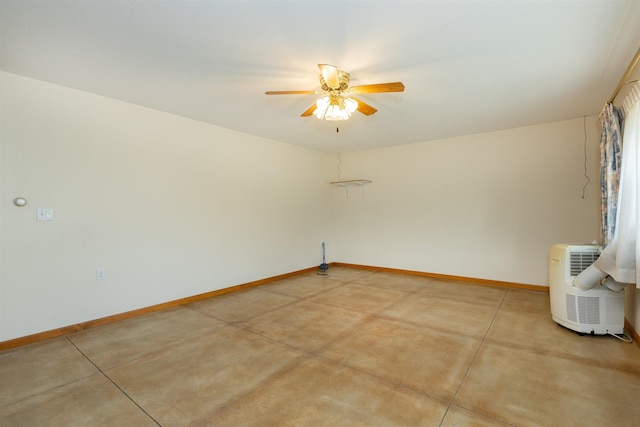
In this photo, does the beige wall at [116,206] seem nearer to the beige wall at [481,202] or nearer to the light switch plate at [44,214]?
the light switch plate at [44,214]

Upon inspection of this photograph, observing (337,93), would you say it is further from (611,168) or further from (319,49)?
(611,168)

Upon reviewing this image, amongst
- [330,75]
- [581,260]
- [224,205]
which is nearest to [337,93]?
[330,75]

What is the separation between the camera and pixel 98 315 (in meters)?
3.19

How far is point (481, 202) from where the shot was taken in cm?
476

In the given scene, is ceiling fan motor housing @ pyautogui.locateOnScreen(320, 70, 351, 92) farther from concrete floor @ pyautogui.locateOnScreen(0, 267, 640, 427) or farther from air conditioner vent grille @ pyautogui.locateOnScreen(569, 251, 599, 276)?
air conditioner vent grille @ pyautogui.locateOnScreen(569, 251, 599, 276)

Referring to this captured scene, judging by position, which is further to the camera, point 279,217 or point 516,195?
point 279,217

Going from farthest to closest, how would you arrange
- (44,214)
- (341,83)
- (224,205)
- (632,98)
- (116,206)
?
(224,205) < (116,206) < (44,214) < (341,83) < (632,98)

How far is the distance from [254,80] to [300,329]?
2.57m

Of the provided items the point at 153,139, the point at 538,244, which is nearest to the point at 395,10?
the point at 153,139

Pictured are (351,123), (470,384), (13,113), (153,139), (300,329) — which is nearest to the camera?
(470,384)

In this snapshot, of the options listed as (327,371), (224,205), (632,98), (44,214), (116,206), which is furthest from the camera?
(224,205)

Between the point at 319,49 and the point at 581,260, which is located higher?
the point at 319,49

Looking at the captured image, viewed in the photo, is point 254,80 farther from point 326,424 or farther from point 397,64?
point 326,424

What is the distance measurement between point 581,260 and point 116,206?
5.02 metres
